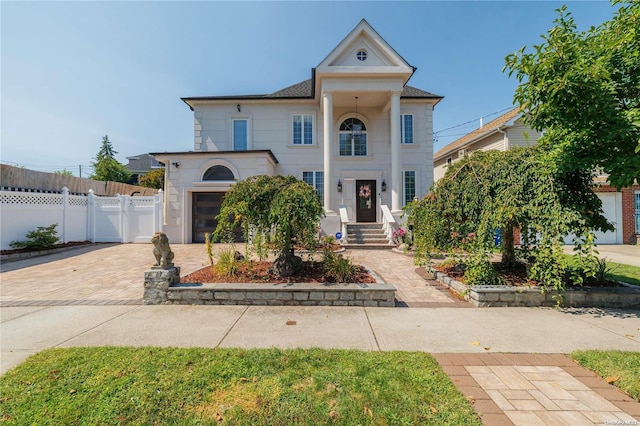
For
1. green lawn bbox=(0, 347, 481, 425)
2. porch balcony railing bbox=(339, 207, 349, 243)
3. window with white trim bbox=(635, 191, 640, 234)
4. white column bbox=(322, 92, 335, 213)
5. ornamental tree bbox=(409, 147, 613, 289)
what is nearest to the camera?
green lawn bbox=(0, 347, 481, 425)

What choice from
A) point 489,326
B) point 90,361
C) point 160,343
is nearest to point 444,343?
point 489,326

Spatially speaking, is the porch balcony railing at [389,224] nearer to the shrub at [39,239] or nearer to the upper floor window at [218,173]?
the upper floor window at [218,173]

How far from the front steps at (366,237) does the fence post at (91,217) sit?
38.7 ft

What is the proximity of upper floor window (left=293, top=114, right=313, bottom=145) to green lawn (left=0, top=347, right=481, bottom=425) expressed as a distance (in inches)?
491

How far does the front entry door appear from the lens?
14.1m

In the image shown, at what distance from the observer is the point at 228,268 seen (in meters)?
5.72

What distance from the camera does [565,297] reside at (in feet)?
15.6

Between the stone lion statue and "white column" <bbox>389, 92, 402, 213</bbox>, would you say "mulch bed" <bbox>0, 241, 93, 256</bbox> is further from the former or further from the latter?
"white column" <bbox>389, 92, 402, 213</bbox>

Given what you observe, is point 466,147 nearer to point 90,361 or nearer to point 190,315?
point 190,315

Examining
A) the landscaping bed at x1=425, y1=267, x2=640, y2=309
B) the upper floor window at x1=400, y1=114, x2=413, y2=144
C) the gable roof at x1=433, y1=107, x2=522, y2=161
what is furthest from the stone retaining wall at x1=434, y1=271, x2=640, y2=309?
the gable roof at x1=433, y1=107, x2=522, y2=161

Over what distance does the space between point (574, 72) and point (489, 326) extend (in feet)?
12.9

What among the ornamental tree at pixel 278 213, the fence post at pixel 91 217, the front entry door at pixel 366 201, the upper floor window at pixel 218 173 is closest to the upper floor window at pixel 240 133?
the upper floor window at pixel 218 173

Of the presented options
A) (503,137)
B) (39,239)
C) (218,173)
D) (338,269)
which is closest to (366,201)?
(218,173)

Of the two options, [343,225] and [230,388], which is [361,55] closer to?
[343,225]
